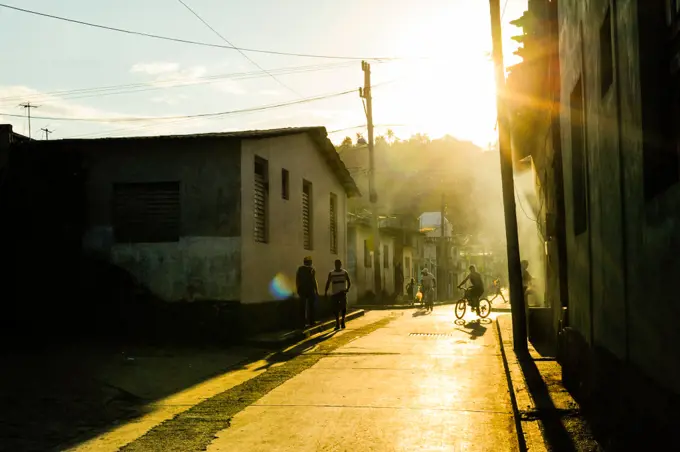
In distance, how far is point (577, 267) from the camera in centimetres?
824

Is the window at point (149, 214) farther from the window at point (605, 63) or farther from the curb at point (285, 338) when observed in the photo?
the window at point (605, 63)

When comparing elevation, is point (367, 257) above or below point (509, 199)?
below

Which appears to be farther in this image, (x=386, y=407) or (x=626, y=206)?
(x=386, y=407)

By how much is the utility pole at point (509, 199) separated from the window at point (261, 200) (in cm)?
603

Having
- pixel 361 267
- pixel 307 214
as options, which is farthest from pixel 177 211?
pixel 361 267

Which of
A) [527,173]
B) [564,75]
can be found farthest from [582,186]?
[527,173]

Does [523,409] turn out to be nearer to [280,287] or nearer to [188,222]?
[188,222]

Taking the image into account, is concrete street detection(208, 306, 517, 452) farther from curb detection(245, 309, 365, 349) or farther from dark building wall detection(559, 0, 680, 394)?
curb detection(245, 309, 365, 349)

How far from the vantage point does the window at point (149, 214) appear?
14875 mm

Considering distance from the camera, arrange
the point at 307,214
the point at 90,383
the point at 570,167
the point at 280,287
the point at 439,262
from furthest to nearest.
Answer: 1. the point at 439,262
2. the point at 307,214
3. the point at 280,287
4. the point at 90,383
5. the point at 570,167

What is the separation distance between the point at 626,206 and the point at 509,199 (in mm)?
7871

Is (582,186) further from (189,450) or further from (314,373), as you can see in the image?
(189,450)

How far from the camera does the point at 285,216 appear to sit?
60.1 feet

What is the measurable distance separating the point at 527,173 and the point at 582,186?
52.1 feet
